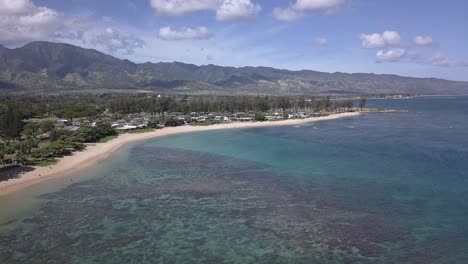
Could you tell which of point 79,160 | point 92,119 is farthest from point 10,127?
point 92,119

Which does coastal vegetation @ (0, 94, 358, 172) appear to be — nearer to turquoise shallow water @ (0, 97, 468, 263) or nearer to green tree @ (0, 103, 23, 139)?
green tree @ (0, 103, 23, 139)

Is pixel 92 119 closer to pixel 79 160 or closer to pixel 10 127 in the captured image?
pixel 10 127

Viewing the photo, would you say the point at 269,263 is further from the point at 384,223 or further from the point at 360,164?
the point at 360,164

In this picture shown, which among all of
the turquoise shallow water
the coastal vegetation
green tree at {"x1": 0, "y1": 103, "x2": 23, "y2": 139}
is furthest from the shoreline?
green tree at {"x1": 0, "y1": 103, "x2": 23, "y2": 139}

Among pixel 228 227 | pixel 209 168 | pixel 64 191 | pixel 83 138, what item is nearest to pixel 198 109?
pixel 83 138

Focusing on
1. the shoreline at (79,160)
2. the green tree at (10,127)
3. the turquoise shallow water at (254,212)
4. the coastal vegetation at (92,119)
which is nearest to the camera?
the turquoise shallow water at (254,212)

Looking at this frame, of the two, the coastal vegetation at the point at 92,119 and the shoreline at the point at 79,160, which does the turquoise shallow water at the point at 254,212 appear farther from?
the coastal vegetation at the point at 92,119

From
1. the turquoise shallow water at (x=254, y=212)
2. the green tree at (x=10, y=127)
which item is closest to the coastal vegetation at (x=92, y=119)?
the green tree at (x=10, y=127)
